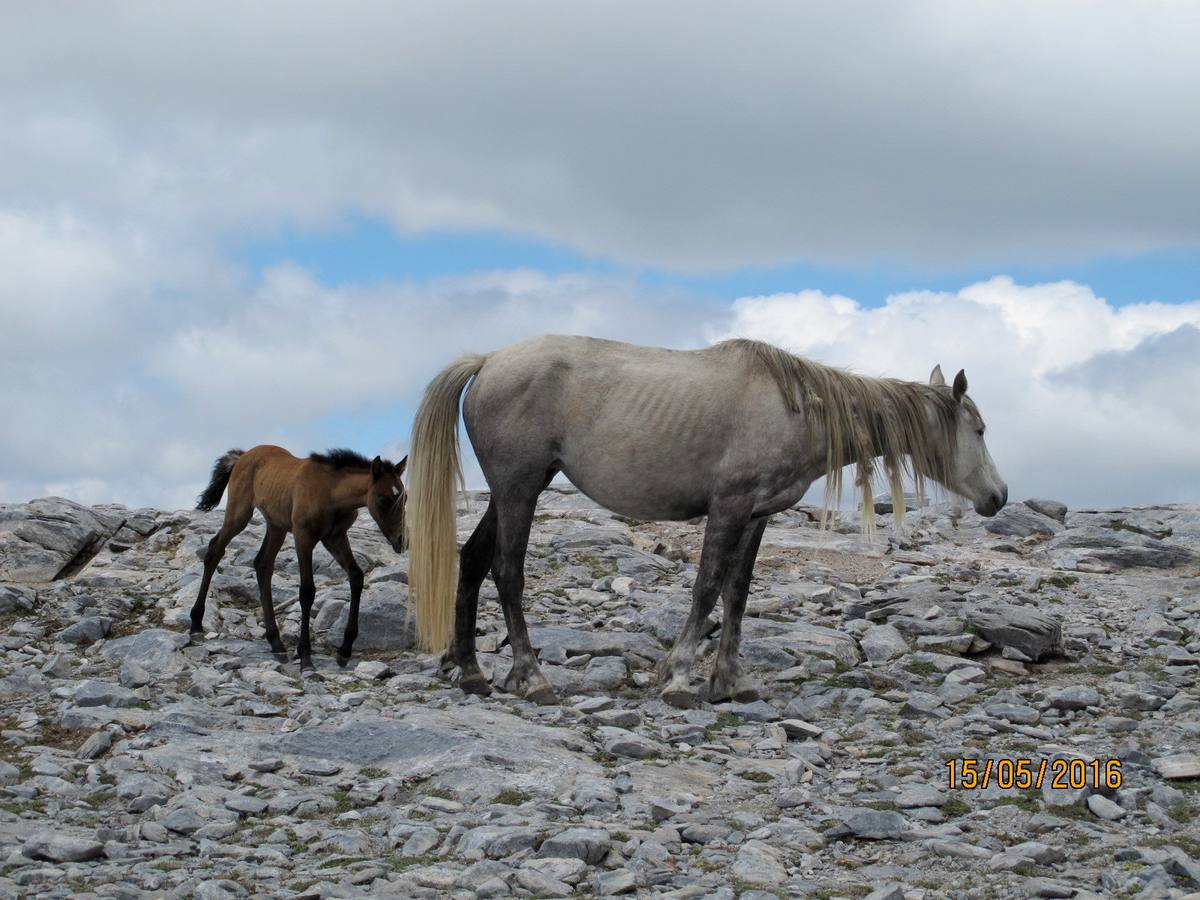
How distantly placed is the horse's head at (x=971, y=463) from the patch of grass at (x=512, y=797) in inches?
203

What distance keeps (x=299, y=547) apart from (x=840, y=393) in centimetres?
499

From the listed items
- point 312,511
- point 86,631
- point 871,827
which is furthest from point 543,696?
point 86,631

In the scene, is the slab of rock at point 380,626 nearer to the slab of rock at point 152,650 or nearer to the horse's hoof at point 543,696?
the slab of rock at point 152,650

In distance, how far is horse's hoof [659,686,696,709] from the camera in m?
9.05

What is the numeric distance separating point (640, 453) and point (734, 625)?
1.57 m

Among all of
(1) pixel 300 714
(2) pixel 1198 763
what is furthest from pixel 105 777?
(2) pixel 1198 763

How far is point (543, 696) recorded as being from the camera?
915 centimetres

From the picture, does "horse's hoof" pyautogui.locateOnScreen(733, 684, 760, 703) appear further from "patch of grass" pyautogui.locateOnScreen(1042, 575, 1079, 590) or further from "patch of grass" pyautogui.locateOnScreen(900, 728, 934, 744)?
"patch of grass" pyautogui.locateOnScreen(1042, 575, 1079, 590)

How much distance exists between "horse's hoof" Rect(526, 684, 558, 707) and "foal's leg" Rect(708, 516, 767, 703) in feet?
4.03

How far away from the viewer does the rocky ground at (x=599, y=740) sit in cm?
590

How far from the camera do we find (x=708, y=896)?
17.8ft

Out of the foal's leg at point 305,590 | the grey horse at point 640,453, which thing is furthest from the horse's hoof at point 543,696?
the foal's leg at point 305,590

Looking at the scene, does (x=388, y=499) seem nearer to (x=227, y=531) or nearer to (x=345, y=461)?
(x=345, y=461)
